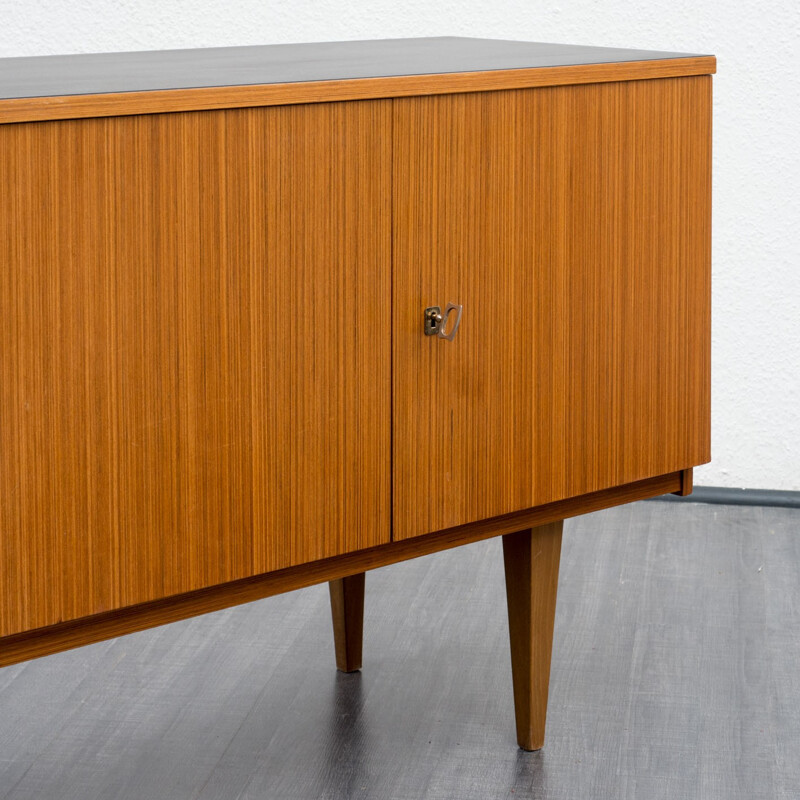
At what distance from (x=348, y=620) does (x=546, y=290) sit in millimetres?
684

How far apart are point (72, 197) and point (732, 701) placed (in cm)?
111

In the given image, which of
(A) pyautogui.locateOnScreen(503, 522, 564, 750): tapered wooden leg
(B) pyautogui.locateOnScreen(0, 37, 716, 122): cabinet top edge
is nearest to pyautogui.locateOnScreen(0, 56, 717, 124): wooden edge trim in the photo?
(B) pyautogui.locateOnScreen(0, 37, 716, 122): cabinet top edge

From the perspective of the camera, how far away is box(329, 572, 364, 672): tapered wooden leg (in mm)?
1716

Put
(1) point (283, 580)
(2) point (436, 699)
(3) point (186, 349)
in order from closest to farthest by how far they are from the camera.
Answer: (3) point (186, 349) → (1) point (283, 580) → (2) point (436, 699)

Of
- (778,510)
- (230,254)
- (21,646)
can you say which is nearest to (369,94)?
(230,254)

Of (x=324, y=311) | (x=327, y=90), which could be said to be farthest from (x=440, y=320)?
(x=327, y=90)

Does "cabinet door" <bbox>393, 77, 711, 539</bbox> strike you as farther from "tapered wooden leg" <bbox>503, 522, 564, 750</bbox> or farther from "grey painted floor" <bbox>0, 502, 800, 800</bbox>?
"grey painted floor" <bbox>0, 502, 800, 800</bbox>

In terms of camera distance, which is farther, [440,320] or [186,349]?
[440,320]

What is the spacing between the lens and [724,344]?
2469 millimetres

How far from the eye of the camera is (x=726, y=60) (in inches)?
93.7

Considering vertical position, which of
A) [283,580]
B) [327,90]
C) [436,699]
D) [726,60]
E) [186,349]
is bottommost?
[436,699]

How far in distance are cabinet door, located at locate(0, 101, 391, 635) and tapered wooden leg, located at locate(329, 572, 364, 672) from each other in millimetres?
586

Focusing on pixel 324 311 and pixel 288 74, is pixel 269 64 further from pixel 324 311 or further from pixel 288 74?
pixel 324 311

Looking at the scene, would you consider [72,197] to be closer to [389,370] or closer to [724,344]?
[389,370]
